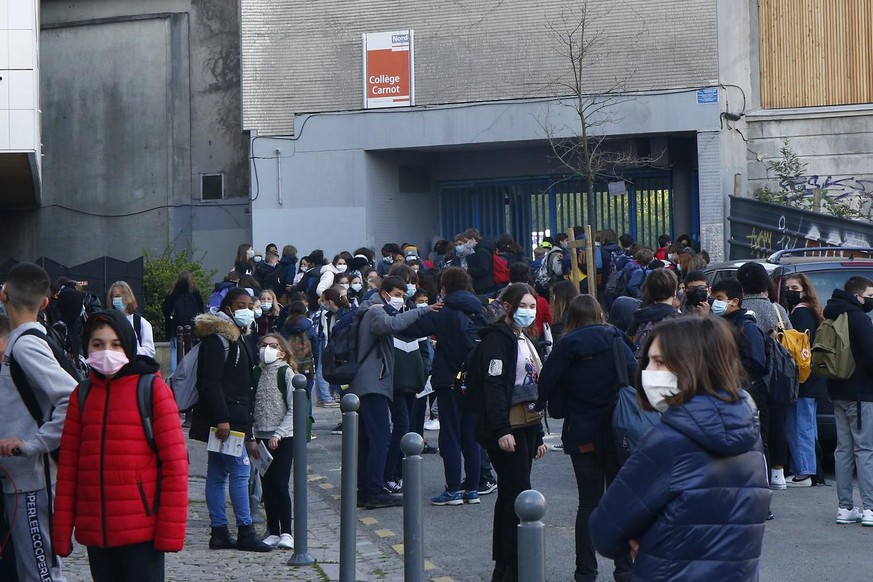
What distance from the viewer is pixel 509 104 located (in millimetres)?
26406

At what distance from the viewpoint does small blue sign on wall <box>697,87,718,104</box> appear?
25094 mm

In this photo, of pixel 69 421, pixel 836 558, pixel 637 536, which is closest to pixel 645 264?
pixel 836 558

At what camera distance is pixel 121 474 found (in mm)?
5840

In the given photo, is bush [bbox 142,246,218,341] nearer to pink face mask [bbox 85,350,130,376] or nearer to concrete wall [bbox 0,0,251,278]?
concrete wall [bbox 0,0,251,278]

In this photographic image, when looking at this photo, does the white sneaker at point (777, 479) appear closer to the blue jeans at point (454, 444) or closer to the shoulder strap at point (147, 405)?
the blue jeans at point (454, 444)

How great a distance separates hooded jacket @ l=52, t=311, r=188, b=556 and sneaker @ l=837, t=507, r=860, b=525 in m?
5.80

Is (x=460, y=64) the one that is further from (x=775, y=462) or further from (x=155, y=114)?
(x=775, y=462)

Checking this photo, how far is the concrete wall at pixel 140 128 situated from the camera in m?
30.6

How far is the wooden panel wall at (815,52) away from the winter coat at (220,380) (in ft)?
Result: 67.6

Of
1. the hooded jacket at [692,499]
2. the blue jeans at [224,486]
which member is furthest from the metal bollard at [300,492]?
the hooded jacket at [692,499]

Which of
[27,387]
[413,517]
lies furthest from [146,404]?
[413,517]

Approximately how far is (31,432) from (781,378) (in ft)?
21.3

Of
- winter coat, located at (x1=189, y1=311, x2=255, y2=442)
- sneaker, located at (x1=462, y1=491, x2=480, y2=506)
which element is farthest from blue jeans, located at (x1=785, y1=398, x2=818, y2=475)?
winter coat, located at (x1=189, y1=311, x2=255, y2=442)

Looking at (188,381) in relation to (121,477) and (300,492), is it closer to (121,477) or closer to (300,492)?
(300,492)
